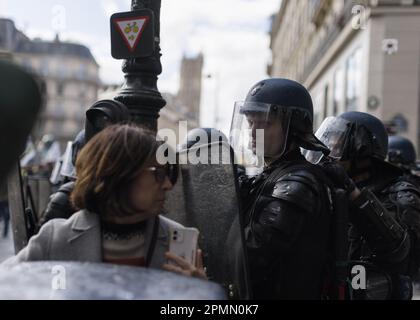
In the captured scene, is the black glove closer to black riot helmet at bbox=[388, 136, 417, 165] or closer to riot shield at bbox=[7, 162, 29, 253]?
riot shield at bbox=[7, 162, 29, 253]

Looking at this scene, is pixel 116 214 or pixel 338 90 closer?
pixel 116 214

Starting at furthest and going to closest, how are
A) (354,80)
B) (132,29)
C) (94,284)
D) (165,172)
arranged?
(354,80) → (132,29) → (165,172) → (94,284)

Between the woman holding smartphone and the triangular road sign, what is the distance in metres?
2.03

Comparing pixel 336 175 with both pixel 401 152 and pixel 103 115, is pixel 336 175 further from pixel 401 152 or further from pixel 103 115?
pixel 401 152

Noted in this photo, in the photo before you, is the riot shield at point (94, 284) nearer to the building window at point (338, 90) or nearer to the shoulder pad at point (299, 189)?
the shoulder pad at point (299, 189)

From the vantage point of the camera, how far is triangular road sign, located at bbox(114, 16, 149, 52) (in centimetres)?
364

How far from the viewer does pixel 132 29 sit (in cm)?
364

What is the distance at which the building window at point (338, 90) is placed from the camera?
21984mm

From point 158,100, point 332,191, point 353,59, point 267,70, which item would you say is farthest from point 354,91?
point 267,70

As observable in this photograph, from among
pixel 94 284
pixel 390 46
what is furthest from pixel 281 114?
pixel 390 46

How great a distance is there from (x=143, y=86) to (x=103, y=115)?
56.1 inches

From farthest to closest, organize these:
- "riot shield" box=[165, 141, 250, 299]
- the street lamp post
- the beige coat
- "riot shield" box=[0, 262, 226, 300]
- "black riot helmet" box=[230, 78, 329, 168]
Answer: the street lamp post → "black riot helmet" box=[230, 78, 329, 168] → "riot shield" box=[165, 141, 250, 299] → the beige coat → "riot shield" box=[0, 262, 226, 300]

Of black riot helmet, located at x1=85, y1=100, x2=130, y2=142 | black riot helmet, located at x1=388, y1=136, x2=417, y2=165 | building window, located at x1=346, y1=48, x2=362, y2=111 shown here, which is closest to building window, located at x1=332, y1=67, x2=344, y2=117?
building window, located at x1=346, y1=48, x2=362, y2=111
